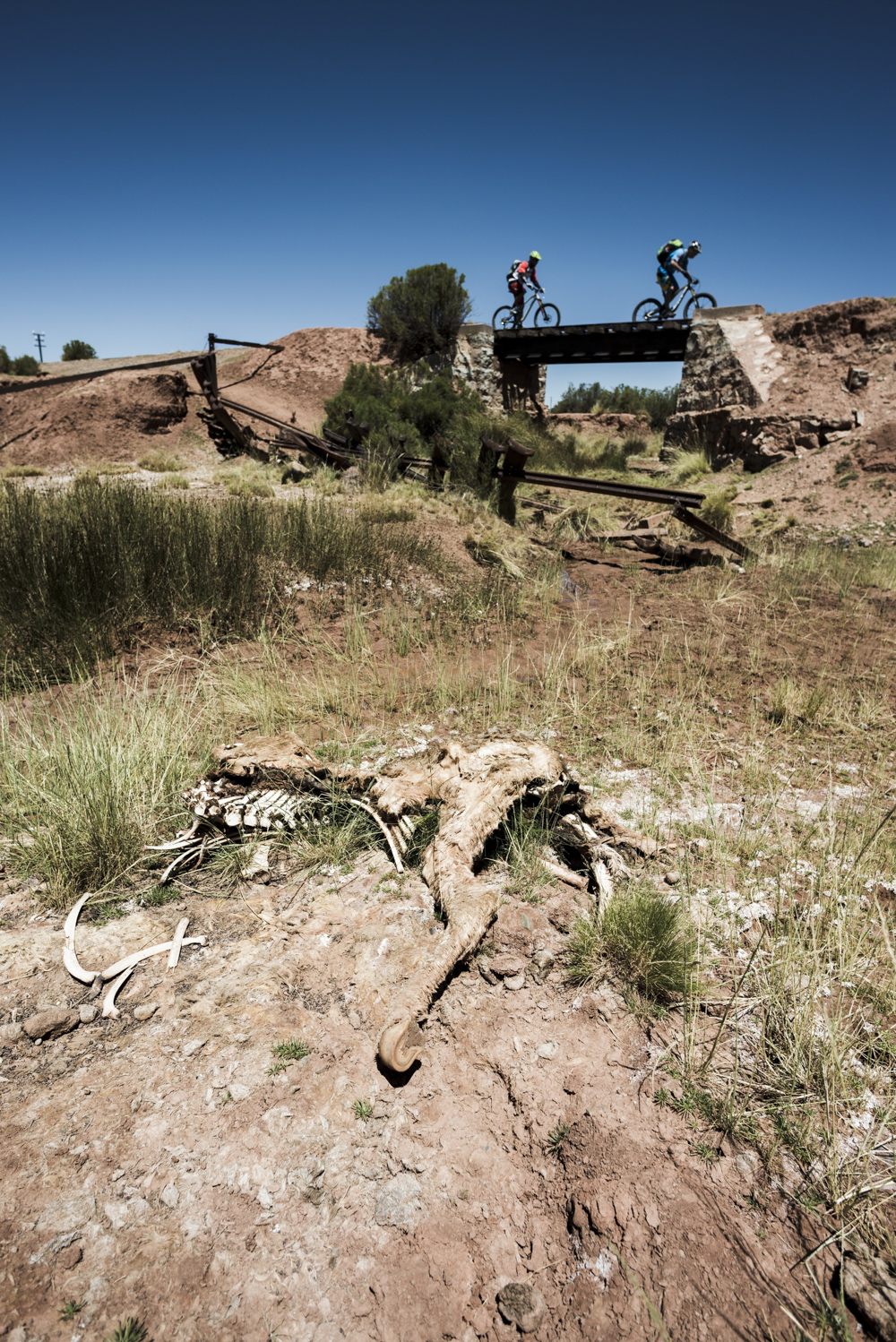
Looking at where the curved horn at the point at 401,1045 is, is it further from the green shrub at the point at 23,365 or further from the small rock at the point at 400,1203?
the green shrub at the point at 23,365

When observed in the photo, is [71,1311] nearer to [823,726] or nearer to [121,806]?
[121,806]

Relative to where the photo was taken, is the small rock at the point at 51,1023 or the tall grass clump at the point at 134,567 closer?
the small rock at the point at 51,1023

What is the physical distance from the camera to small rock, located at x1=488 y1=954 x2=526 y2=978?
1968mm

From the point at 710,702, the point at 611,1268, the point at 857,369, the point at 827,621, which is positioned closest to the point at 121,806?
the point at 611,1268

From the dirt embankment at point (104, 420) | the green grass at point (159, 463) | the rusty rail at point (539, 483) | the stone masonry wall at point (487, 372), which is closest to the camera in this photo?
the rusty rail at point (539, 483)

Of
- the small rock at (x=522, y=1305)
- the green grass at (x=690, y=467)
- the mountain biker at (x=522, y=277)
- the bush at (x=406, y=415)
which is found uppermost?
the mountain biker at (x=522, y=277)

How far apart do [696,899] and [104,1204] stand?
1.91 metres

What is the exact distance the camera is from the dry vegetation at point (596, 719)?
1.66 metres

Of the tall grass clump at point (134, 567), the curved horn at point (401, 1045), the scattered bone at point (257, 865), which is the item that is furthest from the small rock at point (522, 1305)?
the tall grass clump at point (134, 567)

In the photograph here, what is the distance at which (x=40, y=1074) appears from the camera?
1574 millimetres

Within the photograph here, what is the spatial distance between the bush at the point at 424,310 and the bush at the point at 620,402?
14.1 meters

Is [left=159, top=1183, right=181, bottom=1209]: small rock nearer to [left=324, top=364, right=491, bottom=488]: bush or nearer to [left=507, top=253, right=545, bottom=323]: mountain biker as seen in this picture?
[left=324, top=364, right=491, bottom=488]: bush

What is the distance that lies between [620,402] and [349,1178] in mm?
39571

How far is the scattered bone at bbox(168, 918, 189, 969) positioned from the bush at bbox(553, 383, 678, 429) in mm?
32281
